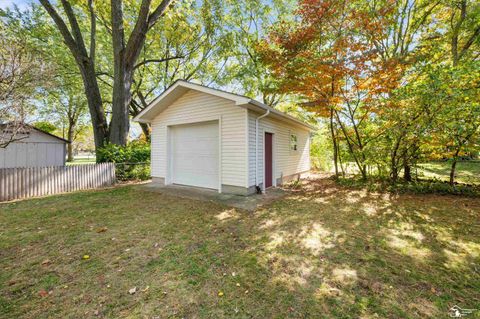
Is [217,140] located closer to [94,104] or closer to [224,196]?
[224,196]

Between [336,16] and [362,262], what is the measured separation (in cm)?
804

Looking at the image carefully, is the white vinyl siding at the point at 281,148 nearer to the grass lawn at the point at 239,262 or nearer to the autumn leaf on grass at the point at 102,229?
the grass lawn at the point at 239,262

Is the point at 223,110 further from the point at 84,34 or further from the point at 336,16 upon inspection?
the point at 84,34

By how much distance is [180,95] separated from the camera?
7625 millimetres

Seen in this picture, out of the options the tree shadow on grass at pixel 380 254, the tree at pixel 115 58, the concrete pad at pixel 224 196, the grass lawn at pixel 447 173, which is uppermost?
the tree at pixel 115 58

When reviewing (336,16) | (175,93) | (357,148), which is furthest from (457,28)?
(175,93)

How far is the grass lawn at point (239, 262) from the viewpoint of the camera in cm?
201

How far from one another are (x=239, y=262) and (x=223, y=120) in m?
4.74

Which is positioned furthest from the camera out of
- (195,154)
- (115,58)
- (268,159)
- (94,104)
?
(94,104)

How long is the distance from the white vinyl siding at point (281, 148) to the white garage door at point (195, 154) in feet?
4.47

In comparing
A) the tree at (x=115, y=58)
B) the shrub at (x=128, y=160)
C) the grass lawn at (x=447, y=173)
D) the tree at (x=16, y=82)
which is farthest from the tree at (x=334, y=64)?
the tree at (x=16, y=82)

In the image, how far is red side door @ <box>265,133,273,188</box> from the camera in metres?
7.53

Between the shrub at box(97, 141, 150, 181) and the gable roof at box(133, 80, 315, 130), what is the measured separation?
1.98 metres

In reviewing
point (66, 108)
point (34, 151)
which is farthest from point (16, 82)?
point (66, 108)
